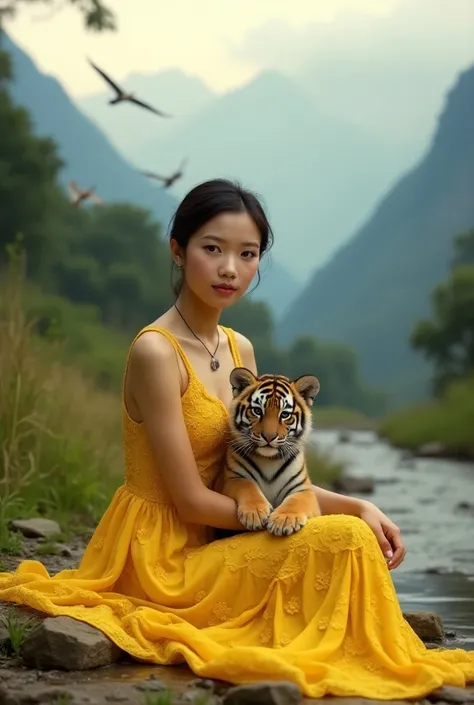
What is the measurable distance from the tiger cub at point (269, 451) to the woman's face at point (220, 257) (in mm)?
274

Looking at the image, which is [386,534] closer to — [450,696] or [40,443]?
[450,696]

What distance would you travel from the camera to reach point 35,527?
6242mm

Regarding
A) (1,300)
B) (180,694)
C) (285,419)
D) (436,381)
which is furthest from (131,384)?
(436,381)

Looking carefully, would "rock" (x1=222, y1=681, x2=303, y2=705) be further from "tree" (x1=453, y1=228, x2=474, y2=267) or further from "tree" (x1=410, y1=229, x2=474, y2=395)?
"tree" (x1=453, y1=228, x2=474, y2=267)

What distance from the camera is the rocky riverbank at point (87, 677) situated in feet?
9.68

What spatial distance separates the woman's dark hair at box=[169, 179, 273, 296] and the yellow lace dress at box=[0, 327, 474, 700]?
1.32ft

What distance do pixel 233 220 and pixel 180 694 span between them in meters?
1.52

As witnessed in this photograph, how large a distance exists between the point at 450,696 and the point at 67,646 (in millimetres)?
1106

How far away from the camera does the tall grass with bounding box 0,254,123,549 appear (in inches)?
263

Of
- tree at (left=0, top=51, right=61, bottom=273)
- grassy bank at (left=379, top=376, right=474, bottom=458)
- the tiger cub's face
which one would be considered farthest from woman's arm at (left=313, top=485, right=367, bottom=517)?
tree at (left=0, top=51, right=61, bottom=273)

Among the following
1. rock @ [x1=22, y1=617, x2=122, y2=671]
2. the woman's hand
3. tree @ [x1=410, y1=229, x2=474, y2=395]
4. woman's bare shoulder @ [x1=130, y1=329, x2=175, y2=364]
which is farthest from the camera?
tree @ [x1=410, y1=229, x2=474, y2=395]

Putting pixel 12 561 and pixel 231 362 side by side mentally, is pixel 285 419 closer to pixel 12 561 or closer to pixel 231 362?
pixel 231 362

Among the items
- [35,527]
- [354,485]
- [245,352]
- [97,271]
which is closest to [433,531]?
[354,485]

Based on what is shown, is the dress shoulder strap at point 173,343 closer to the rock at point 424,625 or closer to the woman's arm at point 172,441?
the woman's arm at point 172,441
